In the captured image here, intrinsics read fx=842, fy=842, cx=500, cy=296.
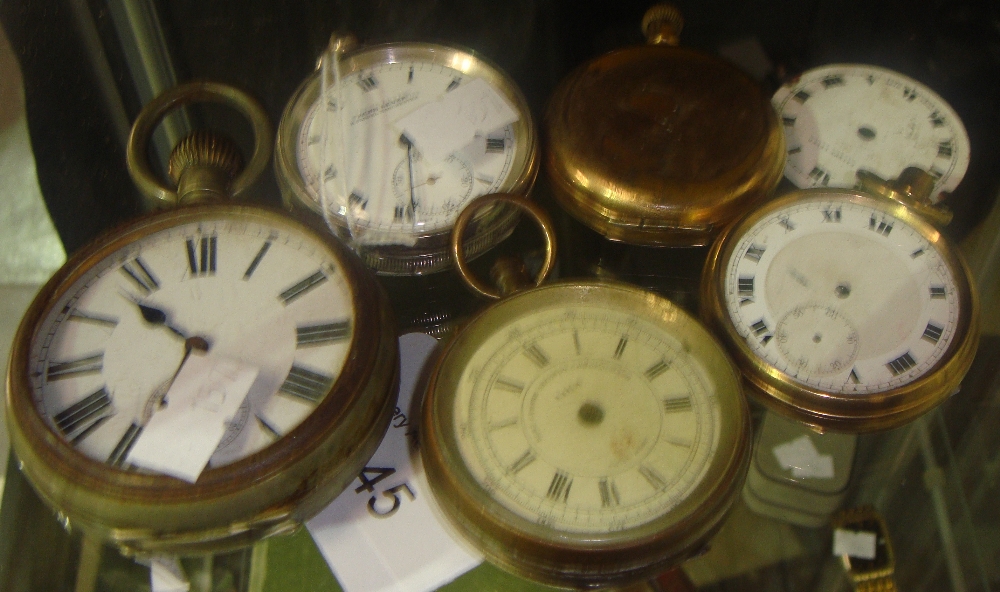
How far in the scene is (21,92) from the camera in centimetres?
152

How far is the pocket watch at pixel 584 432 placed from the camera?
965 millimetres

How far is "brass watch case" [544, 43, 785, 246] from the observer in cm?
125

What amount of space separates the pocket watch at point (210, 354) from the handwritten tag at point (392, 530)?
0.38ft

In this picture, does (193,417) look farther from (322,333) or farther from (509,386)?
(509,386)

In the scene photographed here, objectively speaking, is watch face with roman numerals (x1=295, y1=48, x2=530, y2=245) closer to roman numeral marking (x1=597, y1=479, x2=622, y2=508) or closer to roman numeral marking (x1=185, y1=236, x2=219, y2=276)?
roman numeral marking (x1=185, y1=236, x2=219, y2=276)

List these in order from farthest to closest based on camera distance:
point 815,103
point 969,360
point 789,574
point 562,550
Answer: point 815,103, point 789,574, point 969,360, point 562,550

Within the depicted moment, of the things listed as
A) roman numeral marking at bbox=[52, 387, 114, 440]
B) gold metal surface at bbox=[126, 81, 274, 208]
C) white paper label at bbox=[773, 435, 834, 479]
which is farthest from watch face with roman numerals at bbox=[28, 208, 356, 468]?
white paper label at bbox=[773, 435, 834, 479]

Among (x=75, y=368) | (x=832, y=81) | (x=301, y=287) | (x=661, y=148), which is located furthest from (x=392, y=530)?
(x=832, y=81)

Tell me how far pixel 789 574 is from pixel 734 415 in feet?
1.30

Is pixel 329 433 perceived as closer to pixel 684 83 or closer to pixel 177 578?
pixel 177 578

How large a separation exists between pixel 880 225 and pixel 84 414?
1106 millimetres

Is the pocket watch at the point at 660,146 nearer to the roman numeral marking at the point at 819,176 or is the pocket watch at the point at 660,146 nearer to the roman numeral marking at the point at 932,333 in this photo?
the roman numeral marking at the point at 819,176

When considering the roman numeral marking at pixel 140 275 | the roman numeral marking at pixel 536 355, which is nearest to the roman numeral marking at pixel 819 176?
the roman numeral marking at pixel 536 355

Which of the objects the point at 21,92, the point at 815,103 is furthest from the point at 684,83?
the point at 21,92
